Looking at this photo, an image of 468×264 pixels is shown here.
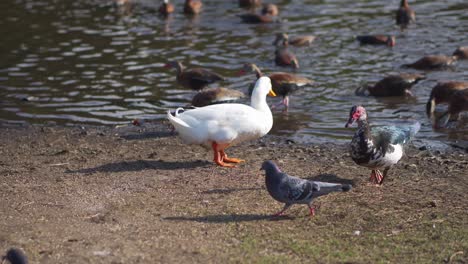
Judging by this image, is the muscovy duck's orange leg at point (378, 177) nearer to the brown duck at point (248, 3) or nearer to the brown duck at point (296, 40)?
the brown duck at point (296, 40)

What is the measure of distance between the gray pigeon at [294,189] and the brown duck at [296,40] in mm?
9875

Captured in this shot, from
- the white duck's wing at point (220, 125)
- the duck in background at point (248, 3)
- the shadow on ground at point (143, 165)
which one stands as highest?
the white duck's wing at point (220, 125)

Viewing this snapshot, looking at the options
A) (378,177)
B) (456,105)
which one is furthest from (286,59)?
(378,177)

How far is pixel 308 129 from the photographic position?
12.1 metres

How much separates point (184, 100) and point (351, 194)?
231 inches

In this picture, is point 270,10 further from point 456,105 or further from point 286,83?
point 456,105

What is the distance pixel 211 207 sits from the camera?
830 centimetres

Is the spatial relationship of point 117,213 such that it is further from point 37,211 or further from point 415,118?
point 415,118

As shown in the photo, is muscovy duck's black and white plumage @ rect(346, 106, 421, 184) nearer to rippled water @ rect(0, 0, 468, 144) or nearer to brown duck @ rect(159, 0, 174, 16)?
rippled water @ rect(0, 0, 468, 144)

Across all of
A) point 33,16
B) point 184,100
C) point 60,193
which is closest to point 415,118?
point 184,100

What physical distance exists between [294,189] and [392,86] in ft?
21.3

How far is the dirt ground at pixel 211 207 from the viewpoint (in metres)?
7.04

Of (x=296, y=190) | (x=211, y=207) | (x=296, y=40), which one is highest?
(x=296, y=190)

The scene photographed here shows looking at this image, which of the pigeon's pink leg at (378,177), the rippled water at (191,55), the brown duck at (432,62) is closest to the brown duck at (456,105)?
the rippled water at (191,55)
